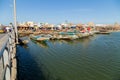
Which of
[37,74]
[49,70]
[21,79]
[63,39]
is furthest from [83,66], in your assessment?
[63,39]

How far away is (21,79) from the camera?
39.6ft

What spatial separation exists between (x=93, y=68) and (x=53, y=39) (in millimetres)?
27923

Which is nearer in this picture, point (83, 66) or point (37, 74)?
point (37, 74)

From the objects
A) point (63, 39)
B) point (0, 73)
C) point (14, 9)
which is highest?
point (14, 9)

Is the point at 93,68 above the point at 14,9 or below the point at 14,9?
below

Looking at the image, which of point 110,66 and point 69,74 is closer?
point 69,74

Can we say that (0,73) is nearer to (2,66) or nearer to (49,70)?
(2,66)

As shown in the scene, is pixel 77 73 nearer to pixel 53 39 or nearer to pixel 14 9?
pixel 14 9

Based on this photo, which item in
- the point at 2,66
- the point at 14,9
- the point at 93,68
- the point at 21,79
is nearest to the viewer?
the point at 2,66

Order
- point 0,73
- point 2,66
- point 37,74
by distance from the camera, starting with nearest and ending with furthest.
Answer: point 0,73
point 2,66
point 37,74

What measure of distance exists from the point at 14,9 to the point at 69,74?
1894 centimetres

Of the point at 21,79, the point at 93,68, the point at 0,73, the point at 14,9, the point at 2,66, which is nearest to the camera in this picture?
the point at 0,73

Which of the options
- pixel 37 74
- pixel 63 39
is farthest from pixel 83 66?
pixel 63 39

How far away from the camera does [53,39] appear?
42531 millimetres
